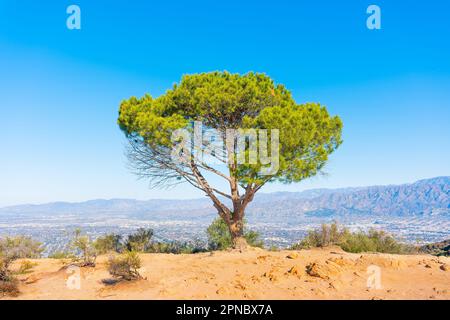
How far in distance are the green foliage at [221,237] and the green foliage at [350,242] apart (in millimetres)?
3300

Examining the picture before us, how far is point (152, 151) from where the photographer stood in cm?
1475

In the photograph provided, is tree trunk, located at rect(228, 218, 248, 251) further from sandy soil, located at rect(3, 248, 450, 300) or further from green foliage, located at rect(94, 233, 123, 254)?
green foliage, located at rect(94, 233, 123, 254)

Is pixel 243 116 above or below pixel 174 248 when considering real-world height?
above

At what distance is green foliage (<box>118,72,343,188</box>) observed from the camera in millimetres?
13117

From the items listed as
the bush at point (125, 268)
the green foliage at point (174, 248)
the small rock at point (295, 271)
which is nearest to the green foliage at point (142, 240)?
the green foliage at point (174, 248)

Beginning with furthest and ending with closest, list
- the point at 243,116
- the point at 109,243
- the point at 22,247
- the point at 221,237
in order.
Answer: the point at 221,237, the point at 109,243, the point at 22,247, the point at 243,116

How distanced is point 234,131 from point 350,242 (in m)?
8.65

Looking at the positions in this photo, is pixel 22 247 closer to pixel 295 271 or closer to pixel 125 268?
pixel 125 268

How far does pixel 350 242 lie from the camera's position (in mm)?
16859

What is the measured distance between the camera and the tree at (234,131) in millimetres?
13031

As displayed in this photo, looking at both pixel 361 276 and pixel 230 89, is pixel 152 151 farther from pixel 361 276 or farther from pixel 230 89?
pixel 361 276

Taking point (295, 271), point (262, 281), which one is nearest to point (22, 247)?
point (262, 281)
